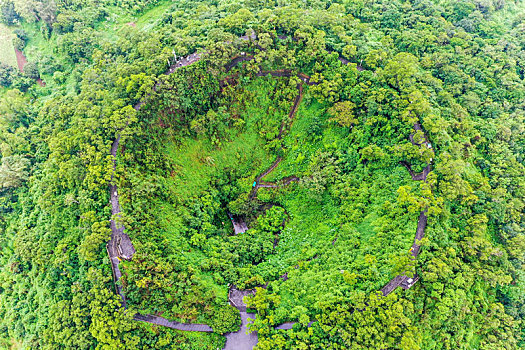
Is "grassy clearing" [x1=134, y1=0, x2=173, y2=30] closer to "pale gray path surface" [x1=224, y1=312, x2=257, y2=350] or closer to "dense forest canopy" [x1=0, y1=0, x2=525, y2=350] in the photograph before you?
"dense forest canopy" [x1=0, y1=0, x2=525, y2=350]

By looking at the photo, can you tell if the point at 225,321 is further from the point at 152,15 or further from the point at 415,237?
the point at 152,15

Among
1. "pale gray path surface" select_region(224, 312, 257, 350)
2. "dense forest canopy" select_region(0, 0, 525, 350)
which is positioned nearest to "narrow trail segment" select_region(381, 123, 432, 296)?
"dense forest canopy" select_region(0, 0, 525, 350)

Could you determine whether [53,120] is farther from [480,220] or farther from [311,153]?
[480,220]

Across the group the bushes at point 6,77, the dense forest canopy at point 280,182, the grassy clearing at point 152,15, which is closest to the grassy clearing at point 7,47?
the bushes at point 6,77

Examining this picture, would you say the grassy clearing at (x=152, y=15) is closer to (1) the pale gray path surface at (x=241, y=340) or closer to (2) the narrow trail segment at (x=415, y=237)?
(2) the narrow trail segment at (x=415, y=237)

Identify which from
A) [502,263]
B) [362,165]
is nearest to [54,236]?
[362,165]
